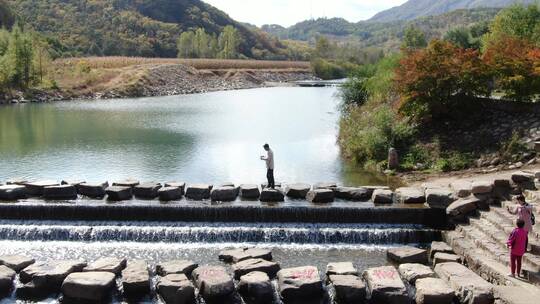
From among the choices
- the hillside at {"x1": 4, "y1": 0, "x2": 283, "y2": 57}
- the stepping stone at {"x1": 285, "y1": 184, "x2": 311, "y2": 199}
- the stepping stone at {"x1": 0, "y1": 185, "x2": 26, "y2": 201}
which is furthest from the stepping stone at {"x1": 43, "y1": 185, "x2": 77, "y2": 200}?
the hillside at {"x1": 4, "y1": 0, "x2": 283, "y2": 57}

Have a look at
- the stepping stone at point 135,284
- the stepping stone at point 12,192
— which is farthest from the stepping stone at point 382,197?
the stepping stone at point 12,192

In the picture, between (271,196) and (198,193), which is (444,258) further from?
(198,193)

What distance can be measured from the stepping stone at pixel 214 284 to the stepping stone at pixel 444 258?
5.78 metres

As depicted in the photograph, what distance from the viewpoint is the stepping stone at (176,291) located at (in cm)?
1337

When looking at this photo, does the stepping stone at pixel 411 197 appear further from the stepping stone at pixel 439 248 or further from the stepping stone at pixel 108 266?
the stepping stone at pixel 108 266

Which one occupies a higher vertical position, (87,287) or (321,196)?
(321,196)

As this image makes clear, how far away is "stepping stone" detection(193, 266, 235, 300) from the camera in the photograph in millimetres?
13466

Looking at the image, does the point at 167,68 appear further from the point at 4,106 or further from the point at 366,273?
the point at 366,273

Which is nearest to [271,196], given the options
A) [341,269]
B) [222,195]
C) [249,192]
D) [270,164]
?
[249,192]

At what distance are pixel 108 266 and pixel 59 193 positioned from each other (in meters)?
6.98

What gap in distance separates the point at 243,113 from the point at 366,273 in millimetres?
40794

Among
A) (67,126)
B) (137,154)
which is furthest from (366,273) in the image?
(67,126)

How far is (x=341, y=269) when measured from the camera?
1452 centimetres

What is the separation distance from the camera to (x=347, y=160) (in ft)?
98.2
